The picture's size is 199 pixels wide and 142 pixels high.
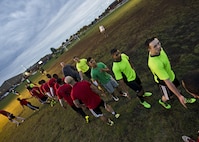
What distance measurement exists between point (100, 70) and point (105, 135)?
8.37 ft

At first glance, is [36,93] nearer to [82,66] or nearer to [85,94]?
[82,66]

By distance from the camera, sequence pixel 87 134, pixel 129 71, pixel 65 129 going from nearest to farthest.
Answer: pixel 129 71 < pixel 87 134 < pixel 65 129

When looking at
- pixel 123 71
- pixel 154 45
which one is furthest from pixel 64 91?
pixel 154 45

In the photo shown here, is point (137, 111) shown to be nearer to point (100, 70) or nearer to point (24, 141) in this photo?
point (100, 70)

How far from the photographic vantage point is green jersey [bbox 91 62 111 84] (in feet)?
29.8

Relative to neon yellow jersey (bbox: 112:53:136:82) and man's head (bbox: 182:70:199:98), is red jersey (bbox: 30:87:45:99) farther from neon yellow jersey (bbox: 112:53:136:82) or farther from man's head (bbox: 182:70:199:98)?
man's head (bbox: 182:70:199:98)

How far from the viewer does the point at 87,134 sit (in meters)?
9.88

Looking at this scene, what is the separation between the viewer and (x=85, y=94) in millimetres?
7566

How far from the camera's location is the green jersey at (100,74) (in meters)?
9.08

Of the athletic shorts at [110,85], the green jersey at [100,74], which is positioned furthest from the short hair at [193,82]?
the athletic shorts at [110,85]

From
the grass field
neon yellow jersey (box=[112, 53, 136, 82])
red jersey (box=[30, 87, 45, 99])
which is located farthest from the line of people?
red jersey (box=[30, 87, 45, 99])

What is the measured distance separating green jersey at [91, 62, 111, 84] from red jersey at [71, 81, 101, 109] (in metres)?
1.51

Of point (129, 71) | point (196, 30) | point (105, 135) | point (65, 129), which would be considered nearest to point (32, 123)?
point (65, 129)

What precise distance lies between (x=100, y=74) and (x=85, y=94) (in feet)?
5.99
